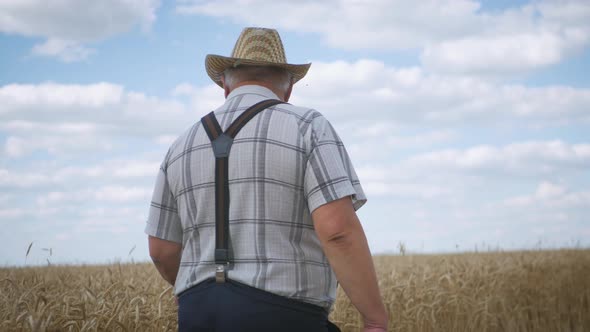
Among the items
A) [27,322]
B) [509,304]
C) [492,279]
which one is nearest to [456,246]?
[492,279]

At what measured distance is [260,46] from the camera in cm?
292

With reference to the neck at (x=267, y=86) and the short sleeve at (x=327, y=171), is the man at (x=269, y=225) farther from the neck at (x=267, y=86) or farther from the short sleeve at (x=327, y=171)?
the neck at (x=267, y=86)

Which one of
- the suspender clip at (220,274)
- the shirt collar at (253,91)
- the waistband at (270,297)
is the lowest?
the waistband at (270,297)

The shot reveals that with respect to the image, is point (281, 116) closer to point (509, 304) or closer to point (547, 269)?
point (509, 304)

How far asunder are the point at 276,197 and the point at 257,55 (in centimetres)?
80

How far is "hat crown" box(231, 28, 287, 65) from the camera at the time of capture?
9.45ft

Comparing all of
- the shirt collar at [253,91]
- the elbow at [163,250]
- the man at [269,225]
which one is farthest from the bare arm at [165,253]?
the shirt collar at [253,91]

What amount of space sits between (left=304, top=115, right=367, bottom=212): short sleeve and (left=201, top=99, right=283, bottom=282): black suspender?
0.28 meters

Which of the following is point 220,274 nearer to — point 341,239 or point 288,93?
point 341,239

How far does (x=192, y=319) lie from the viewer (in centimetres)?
247

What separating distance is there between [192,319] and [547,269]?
11430 millimetres

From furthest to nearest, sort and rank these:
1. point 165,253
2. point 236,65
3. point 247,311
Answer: point 165,253
point 236,65
point 247,311

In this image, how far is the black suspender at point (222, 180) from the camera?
2.42 m

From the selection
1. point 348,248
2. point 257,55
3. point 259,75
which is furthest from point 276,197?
point 257,55
